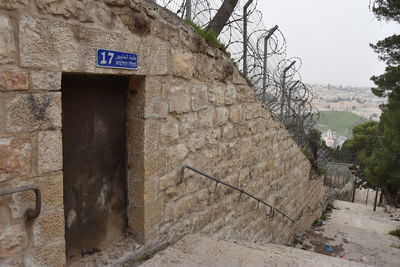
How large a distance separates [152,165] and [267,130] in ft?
8.30

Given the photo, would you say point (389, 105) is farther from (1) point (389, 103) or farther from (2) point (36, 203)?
(2) point (36, 203)

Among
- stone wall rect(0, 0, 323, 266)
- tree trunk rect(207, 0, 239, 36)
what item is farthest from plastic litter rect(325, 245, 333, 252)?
tree trunk rect(207, 0, 239, 36)

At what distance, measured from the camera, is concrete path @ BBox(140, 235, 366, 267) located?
271 centimetres

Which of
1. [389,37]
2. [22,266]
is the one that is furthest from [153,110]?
[389,37]

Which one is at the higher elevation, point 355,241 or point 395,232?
point 355,241

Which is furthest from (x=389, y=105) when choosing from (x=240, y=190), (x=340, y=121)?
(x=340, y=121)

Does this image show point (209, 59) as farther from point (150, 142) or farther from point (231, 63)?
point (150, 142)

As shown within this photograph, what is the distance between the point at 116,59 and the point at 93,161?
0.77 m

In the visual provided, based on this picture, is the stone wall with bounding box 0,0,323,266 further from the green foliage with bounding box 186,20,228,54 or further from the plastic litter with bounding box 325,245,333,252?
the plastic litter with bounding box 325,245,333,252

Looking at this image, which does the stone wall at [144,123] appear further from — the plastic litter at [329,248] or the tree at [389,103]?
the tree at [389,103]

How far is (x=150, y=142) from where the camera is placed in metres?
2.65

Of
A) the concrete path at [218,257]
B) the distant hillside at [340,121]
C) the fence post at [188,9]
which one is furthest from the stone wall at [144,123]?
the distant hillside at [340,121]

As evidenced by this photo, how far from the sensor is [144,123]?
2.57m

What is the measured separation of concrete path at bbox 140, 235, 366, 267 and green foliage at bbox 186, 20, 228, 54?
1930mm
